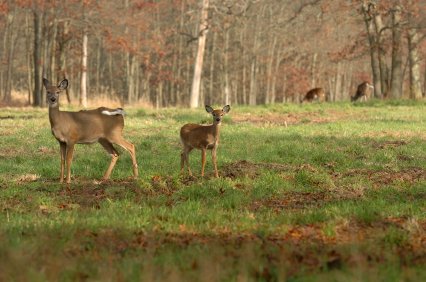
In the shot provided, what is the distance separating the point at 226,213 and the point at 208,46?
5889 centimetres

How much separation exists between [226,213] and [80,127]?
418 cm

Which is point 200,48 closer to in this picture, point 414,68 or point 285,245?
point 414,68

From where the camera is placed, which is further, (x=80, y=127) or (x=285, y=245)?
(x=80, y=127)

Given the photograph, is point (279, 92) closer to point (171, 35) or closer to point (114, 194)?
point (171, 35)

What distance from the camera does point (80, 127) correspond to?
1137 cm

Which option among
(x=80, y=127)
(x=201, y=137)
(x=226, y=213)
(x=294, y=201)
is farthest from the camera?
(x=201, y=137)

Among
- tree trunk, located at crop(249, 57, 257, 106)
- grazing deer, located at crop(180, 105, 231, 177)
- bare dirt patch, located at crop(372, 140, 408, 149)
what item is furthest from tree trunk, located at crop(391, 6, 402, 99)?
tree trunk, located at crop(249, 57, 257, 106)

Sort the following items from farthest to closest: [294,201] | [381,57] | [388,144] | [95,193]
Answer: [381,57]
[388,144]
[95,193]
[294,201]

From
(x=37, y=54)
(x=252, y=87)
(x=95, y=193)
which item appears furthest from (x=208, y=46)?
(x=95, y=193)

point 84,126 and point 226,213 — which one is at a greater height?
point 84,126

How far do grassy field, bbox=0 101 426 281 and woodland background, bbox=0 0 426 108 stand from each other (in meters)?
19.4

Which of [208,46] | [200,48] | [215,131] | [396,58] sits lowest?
[215,131]

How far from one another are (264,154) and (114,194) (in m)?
5.04

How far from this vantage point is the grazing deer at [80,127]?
11.1m
